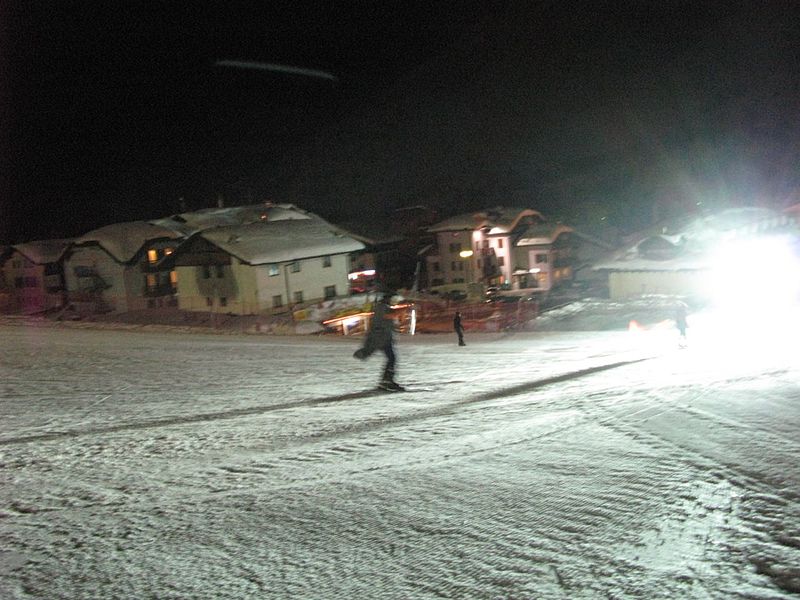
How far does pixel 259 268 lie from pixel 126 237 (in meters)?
12.5

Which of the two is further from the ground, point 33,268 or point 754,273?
point 33,268

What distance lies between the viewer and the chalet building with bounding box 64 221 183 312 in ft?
125

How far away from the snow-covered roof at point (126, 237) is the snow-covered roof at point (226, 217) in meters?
2.03

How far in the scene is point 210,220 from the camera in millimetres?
45969

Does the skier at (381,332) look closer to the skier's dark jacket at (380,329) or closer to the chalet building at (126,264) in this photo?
the skier's dark jacket at (380,329)

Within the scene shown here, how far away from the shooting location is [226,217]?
4775 cm

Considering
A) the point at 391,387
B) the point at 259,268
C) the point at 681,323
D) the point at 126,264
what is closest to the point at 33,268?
the point at 126,264

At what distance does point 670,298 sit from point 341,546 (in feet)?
90.0

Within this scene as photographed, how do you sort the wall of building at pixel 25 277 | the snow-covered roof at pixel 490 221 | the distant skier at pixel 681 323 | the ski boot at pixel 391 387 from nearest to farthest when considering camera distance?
1. the ski boot at pixel 391 387
2. the distant skier at pixel 681 323
3. the wall of building at pixel 25 277
4. the snow-covered roof at pixel 490 221

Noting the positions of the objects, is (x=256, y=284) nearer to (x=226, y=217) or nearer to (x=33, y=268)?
(x=226, y=217)

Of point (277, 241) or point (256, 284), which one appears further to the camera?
point (277, 241)

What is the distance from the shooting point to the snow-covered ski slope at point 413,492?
312cm

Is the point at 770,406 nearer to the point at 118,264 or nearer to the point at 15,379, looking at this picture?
the point at 15,379

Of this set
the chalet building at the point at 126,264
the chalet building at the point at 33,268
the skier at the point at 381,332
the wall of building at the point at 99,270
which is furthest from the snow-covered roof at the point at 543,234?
the skier at the point at 381,332
